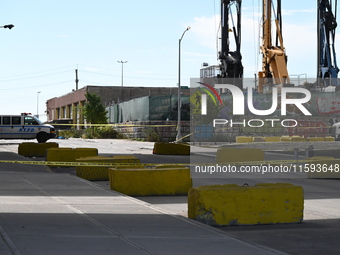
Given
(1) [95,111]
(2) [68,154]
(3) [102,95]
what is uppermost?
(3) [102,95]

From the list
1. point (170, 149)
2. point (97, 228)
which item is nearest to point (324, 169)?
point (97, 228)

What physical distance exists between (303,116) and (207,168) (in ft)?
95.5

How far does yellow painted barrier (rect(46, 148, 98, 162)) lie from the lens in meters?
25.1

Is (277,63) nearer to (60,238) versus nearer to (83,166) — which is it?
(83,166)

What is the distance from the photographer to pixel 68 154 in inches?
997

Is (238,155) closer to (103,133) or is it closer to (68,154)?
(68,154)

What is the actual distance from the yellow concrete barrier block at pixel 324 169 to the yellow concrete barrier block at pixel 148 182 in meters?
7.11

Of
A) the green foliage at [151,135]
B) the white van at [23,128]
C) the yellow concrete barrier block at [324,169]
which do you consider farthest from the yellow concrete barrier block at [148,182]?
the green foliage at [151,135]

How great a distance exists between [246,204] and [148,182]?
4988 millimetres

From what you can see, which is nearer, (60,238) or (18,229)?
(60,238)

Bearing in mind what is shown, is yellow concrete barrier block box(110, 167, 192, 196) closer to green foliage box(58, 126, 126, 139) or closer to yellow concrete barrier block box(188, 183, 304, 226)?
yellow concrete barrier block box(188, 183, 304, 226)

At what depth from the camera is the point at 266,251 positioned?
28.5ft

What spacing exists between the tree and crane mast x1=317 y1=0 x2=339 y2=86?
A: 3549 cm

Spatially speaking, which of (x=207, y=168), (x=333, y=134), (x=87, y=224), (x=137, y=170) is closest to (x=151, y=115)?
(x=333, y=134)
